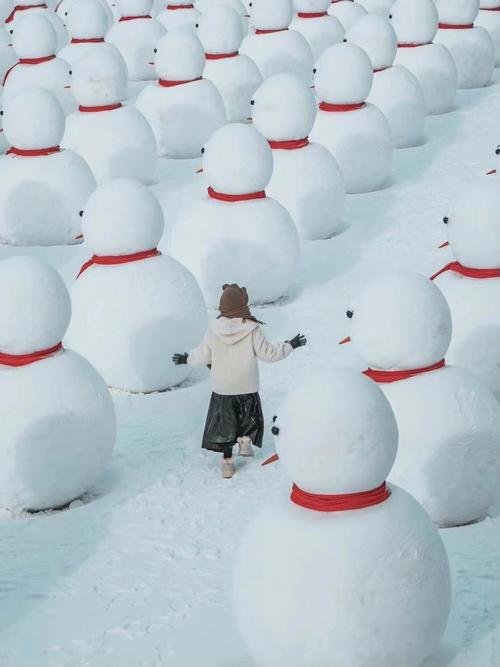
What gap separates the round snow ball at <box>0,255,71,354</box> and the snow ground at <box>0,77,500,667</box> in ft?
2.36

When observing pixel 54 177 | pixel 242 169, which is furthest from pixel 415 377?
pixel 54 177

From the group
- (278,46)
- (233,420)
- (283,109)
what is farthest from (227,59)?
(233,420)

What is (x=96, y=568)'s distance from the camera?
15.8 feet

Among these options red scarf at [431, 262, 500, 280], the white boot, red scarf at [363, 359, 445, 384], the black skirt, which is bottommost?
the white boot

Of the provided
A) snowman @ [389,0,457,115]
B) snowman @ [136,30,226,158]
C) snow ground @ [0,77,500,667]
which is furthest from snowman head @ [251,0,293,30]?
snow ground @ [0,77,500,667]

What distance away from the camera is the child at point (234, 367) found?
5.56 metres

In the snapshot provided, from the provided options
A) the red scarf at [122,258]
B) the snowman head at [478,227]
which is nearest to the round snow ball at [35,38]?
the red scarf at [122,258]

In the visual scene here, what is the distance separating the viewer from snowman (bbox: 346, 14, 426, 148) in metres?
10.2

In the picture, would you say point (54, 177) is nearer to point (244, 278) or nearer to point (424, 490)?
point (244, 278)

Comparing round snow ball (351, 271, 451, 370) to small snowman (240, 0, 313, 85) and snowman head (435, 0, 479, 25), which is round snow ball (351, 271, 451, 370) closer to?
small snowman (240, 0, 313, 85)

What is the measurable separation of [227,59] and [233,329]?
18.9 ft

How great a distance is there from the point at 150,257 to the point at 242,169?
3.45ft

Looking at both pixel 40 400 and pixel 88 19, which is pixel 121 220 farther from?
pixel 88 19

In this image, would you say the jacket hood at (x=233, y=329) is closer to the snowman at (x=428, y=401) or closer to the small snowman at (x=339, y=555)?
the snowman at (x=428, y=401)
